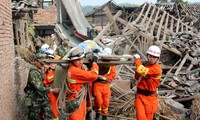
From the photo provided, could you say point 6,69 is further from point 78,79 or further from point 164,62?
point 164,62

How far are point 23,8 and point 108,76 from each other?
4.44 m

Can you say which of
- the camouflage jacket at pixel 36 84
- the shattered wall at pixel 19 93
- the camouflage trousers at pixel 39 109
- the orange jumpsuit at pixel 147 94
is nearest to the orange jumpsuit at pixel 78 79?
the camouflage jacket at pixel 36 84

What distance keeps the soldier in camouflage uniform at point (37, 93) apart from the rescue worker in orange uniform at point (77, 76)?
82 cm

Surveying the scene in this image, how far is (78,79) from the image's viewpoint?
6227 millimetres

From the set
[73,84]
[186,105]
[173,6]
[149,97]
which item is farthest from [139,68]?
[173,6]

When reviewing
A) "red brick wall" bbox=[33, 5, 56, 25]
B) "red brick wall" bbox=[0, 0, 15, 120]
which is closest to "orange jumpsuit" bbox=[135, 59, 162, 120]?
"red brick wall" bbox=[0, 0, 15, 120]

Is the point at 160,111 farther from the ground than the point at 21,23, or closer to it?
closer to it

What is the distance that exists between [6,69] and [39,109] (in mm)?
1398

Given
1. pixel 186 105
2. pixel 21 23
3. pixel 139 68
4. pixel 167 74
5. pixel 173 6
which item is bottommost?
pixel 186 105

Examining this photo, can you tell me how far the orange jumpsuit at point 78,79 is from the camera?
6137 mm

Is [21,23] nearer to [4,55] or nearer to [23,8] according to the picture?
[23,8]

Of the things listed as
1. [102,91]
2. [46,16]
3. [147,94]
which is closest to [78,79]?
[147,94]

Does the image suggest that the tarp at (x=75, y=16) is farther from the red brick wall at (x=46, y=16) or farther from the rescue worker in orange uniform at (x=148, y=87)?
the rescue worker in orange uniform at (x=148, y=87)

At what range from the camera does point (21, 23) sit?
518 inches
